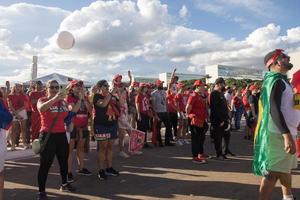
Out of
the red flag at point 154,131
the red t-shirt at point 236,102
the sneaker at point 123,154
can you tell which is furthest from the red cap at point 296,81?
the red t-shirt at point 236,102

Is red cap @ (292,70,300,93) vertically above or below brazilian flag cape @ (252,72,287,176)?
above

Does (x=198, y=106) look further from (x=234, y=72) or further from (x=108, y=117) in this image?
(x=234, y=72)

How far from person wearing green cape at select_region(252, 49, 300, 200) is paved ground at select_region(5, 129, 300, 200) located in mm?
1611

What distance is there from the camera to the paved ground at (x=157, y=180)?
260 inches

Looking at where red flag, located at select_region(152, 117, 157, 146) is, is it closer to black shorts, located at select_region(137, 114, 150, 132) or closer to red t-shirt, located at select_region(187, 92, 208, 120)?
black shorts, located at select_region(137, 114, 150, 132)

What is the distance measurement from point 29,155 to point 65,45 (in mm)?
3911

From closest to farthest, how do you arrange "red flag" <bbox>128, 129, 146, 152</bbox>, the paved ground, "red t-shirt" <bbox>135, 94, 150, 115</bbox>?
the paved ground, "red flag" <bbox>128, 129, 146, 152</bbox>, "red t-shirt" <bbox>135, 94, 150, 115</bbox>

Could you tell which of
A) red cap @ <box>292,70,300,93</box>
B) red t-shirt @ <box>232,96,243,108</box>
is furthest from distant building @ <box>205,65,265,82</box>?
red cap @ <box>292,70,300,93</box>

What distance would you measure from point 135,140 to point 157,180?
3203mm

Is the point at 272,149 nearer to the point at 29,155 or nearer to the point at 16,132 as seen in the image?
the point at 29,155

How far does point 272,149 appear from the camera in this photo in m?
4.69

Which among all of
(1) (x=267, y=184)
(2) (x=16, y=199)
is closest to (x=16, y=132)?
(2) (x=16, y=199)

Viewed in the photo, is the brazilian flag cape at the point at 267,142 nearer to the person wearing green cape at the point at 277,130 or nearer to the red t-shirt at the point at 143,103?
the person wearing green cape at the point at 277,130

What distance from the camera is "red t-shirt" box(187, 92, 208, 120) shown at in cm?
939
